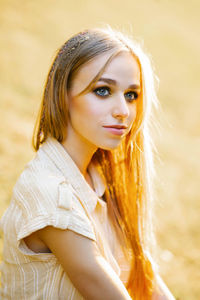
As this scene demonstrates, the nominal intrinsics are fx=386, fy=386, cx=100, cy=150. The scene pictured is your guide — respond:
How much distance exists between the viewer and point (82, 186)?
208 centimetres

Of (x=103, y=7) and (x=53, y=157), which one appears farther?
(x=103, y=7)

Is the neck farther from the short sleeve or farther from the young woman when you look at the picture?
the short sleeve

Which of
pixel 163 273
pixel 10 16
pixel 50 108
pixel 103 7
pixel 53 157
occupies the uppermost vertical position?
pixel 103 7

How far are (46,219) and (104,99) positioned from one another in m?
0.72

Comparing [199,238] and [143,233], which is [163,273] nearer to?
[199,238]

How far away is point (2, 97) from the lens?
7.25 m

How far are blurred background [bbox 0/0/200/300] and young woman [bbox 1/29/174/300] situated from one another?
1.59 ft

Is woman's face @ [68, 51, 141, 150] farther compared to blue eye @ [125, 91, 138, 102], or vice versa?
blue eye @ [125, 91, 138, 102]

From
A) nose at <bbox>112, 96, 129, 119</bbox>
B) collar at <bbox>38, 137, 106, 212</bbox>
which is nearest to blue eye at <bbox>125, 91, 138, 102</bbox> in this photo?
nose at <bbox>112, 96, 129, 119</bbox>

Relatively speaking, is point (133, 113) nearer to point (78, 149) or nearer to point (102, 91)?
point (102, 91)

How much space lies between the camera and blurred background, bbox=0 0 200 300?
180 inches

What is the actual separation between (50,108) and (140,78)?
0.55 metres

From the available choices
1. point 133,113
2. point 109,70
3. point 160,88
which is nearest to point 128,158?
point 133,113

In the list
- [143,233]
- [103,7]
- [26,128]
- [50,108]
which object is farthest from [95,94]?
[103,7]
